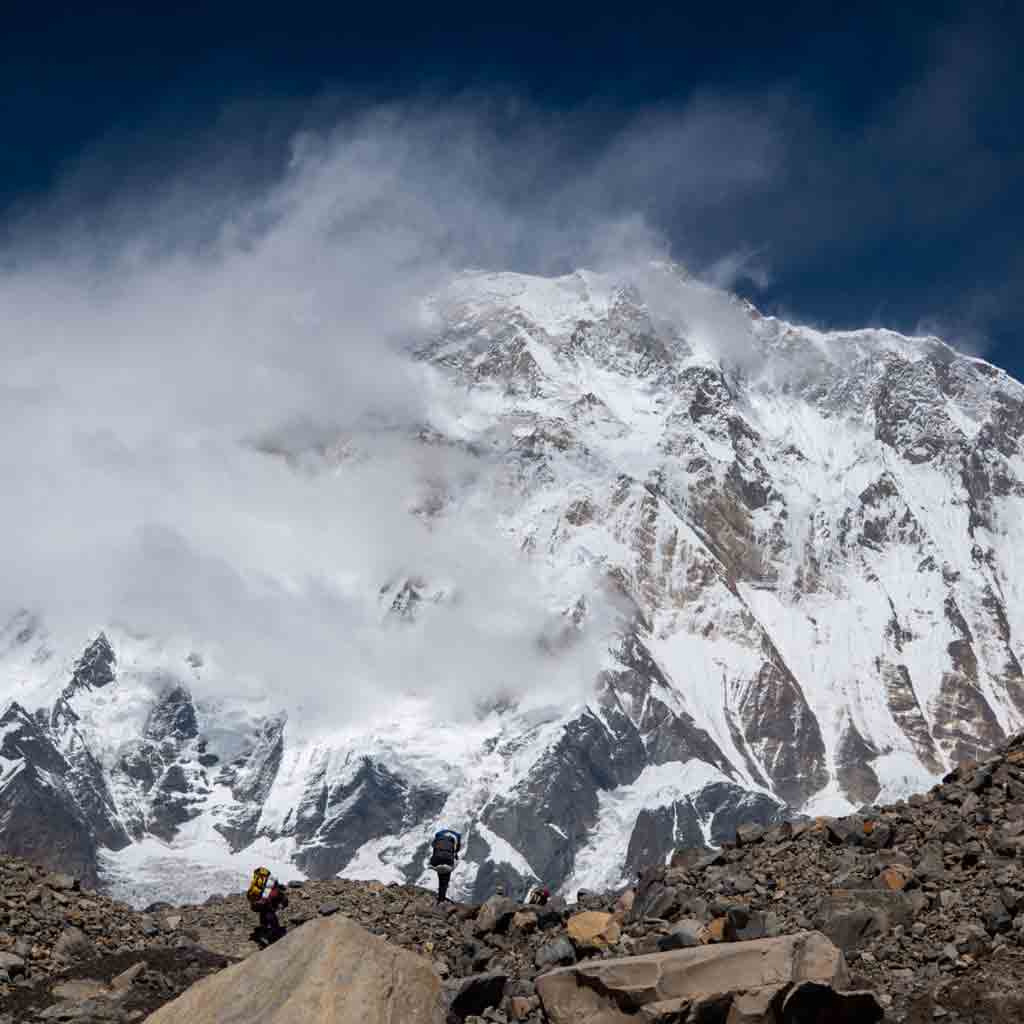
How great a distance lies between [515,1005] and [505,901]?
8.08 metres

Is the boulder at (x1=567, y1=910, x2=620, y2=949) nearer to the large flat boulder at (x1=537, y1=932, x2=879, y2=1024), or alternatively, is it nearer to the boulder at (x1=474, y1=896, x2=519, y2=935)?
the boulder at (x1=474, y1=896, x2=519, y2=935)

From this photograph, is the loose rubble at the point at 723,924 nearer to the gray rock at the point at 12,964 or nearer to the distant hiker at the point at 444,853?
the gray rock at the point at 12,964

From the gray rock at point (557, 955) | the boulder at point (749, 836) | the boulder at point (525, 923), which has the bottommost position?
the gray rock at point (557, 955)

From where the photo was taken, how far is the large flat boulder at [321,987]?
1432 cm

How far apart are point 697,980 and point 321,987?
158 inches

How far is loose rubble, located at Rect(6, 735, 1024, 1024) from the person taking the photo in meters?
18.0

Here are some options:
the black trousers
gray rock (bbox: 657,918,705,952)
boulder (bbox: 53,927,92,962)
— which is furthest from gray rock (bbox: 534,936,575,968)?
the black trousers

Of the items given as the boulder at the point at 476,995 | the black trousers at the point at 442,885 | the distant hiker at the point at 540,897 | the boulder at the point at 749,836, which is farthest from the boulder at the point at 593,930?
the black trousers at the point at 442,885

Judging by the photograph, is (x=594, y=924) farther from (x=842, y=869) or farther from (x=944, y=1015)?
(x=944, y=1015)

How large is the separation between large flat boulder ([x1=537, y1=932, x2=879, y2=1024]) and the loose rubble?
0.59 feet

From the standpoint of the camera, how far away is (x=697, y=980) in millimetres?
15648

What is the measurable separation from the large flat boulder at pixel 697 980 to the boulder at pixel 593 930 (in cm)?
575

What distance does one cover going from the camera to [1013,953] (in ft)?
58.5

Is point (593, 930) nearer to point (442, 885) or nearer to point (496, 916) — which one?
point (496, 916)
